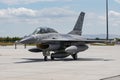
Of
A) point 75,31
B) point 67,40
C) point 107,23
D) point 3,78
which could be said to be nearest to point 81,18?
point 75,31

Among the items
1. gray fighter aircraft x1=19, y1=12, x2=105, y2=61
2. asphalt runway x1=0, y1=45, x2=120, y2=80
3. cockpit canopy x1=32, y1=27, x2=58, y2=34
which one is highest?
cockpit canopy x1=32, y1=27, x2=58, y2=34

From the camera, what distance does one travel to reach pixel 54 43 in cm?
2803

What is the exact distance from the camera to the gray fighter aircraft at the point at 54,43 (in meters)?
26.5

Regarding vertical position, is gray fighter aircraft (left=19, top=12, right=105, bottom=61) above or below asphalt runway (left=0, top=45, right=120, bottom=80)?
above

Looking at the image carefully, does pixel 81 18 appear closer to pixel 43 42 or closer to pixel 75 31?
pixel 75 31

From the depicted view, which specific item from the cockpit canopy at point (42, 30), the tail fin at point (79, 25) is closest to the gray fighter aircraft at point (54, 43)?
the cockpit canopy at point (42, 30)

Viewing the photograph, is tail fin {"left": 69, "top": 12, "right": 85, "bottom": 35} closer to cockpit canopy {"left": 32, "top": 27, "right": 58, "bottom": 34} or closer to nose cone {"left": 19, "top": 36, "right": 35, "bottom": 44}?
cockpit canopy {"left": 32, "top": 27, "right": 58, "bottom": 34}

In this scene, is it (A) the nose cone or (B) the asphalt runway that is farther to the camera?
(A) the nose cone

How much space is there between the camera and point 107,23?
74.2 meters

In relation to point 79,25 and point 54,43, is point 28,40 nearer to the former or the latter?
point 54,43

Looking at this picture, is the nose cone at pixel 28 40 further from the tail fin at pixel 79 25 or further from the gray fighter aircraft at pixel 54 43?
the tail fin at pixel 79 25

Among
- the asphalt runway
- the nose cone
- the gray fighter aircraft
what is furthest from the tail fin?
the asphalt runway

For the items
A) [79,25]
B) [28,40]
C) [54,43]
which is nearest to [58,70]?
[28,40]

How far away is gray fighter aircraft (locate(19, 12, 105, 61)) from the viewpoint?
26503 mm
